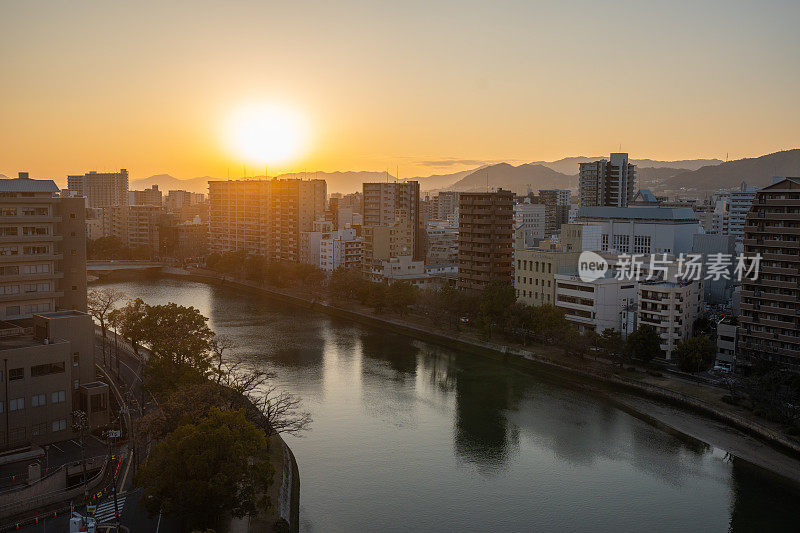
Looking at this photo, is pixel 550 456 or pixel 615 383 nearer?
pixel 550 456

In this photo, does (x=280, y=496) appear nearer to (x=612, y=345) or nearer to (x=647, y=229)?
(x=612, y=345)

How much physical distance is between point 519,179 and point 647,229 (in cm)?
9097

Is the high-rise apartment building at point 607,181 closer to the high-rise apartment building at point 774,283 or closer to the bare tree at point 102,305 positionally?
the high-rise apartment building at point 774,283

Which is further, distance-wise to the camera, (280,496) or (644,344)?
(644,344)

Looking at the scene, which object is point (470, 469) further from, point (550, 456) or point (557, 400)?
point (557, 400)

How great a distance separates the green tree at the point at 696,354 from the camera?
1116 centimetres

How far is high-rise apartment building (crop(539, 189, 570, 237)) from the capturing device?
3575 cm

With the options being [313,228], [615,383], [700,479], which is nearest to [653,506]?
[700,479]

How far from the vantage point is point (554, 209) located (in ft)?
120

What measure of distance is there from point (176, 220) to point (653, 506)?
104ft

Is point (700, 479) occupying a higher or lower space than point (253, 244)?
lower

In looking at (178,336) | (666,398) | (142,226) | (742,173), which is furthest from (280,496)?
(742,173)

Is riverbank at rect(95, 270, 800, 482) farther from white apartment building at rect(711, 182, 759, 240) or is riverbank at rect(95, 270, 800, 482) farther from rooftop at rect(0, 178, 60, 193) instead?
white apartment building at rect(711, 182, 759, 240)

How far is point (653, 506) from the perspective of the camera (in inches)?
295
